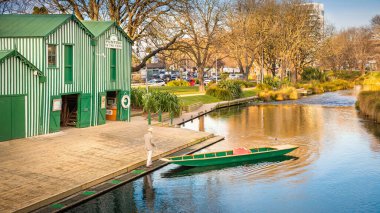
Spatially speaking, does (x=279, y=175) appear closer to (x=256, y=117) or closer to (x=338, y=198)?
(x=338, y=198)

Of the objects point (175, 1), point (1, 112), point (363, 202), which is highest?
point (175, 1)

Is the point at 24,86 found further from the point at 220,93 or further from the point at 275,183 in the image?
Result: the point at 220,93

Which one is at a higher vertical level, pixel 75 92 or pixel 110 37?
pixel 110 37

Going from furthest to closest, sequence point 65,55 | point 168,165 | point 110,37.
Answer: point 110,37, point 65,55, point 168,165

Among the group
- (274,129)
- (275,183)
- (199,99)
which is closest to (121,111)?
(274,129)

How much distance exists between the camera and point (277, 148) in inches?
1000

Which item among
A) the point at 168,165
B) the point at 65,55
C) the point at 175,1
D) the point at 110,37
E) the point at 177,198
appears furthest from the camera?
the point at 175,1

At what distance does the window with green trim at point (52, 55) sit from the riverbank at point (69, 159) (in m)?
3.86

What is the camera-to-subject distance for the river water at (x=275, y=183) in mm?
17297

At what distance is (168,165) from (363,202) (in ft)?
29.4

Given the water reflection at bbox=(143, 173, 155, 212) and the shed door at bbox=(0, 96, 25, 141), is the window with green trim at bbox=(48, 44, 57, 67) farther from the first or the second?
the water reflection at bbox=(143, 173, 155, 212)

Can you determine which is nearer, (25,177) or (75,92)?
(25,177)

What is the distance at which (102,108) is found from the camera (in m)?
31.8

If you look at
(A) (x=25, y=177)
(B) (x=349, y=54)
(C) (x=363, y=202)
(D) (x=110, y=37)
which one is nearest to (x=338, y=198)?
(C) (x=363, y=202)
